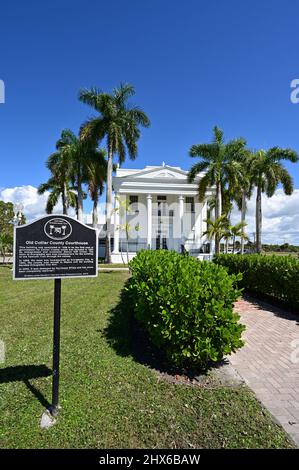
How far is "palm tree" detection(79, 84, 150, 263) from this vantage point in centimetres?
2183

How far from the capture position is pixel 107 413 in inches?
113

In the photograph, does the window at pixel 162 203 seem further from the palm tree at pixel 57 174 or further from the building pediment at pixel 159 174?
the palm tree at pixel 57 174

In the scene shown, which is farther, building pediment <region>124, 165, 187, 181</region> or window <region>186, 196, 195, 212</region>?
window <region>186, 196, 195, 212</region>

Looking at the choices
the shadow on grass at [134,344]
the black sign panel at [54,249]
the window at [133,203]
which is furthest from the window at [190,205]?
the black sign panel at [54,249]

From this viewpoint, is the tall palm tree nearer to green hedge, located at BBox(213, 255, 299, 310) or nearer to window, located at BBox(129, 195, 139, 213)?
window, located at BBox(129, 195, 139, 213)

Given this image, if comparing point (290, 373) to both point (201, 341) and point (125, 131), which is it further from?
point (125, 131)

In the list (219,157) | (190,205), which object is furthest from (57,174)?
(190,205)

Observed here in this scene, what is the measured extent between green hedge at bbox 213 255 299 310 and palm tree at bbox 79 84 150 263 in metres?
13.7

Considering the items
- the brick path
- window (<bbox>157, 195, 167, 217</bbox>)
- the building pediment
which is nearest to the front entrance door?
window (<bbox>157, 195, 167, 217</bbox>)

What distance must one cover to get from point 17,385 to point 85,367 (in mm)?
859

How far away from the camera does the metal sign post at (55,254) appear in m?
2.90

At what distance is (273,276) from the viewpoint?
8289 mm
